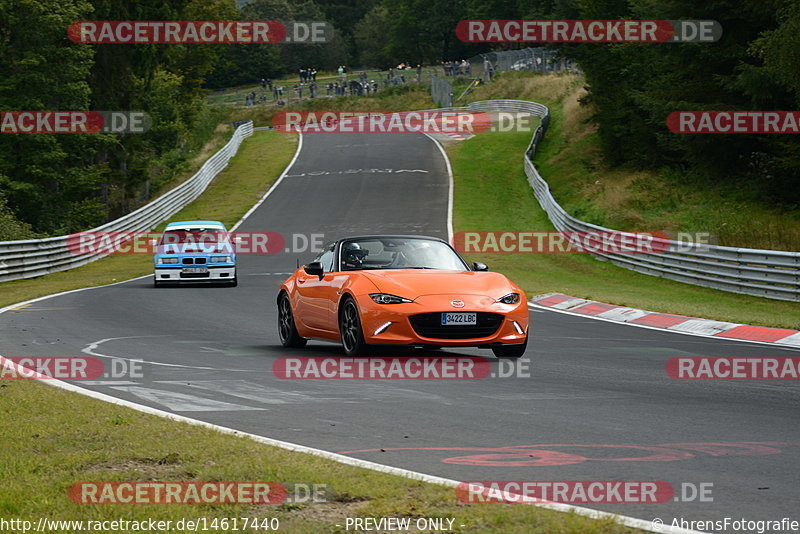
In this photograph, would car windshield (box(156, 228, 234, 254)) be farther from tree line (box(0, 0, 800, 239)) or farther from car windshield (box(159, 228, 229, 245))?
tree line (box(0, 0, 800, 239))

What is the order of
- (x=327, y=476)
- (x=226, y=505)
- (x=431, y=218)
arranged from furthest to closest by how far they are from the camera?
(x=431, y=218)
(x=327, y=476)
(x=226, y=505)

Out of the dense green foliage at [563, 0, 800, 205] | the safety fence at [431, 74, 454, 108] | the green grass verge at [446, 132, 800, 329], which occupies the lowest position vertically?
the green grass verge at [446, 132, 800, 329]

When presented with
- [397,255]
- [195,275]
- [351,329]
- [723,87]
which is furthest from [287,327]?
[723,87]

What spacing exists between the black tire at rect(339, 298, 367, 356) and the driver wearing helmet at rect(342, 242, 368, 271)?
82 cm

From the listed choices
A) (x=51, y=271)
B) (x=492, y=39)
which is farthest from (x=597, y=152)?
(x=492, y=39)

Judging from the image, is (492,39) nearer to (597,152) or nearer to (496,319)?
(597,152)

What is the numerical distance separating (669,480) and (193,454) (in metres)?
2.83

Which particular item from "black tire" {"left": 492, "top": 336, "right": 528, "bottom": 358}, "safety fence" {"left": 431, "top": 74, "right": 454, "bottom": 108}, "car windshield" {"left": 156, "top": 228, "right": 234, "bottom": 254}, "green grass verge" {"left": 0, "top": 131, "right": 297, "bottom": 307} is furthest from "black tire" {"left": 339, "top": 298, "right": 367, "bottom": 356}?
"safety fence" {"left": 431, "top": 74, "right": 454, "bottom": 108}

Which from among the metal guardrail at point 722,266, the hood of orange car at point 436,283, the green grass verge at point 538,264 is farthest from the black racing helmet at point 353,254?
the metal guardrail at point 722,266

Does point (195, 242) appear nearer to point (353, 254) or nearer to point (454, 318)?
point (353, 254)

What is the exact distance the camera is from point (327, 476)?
20.2 feet

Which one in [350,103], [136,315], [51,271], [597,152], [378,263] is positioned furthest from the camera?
[350,103]

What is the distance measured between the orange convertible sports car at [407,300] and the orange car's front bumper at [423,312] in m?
0.01

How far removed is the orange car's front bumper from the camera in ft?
38.7
